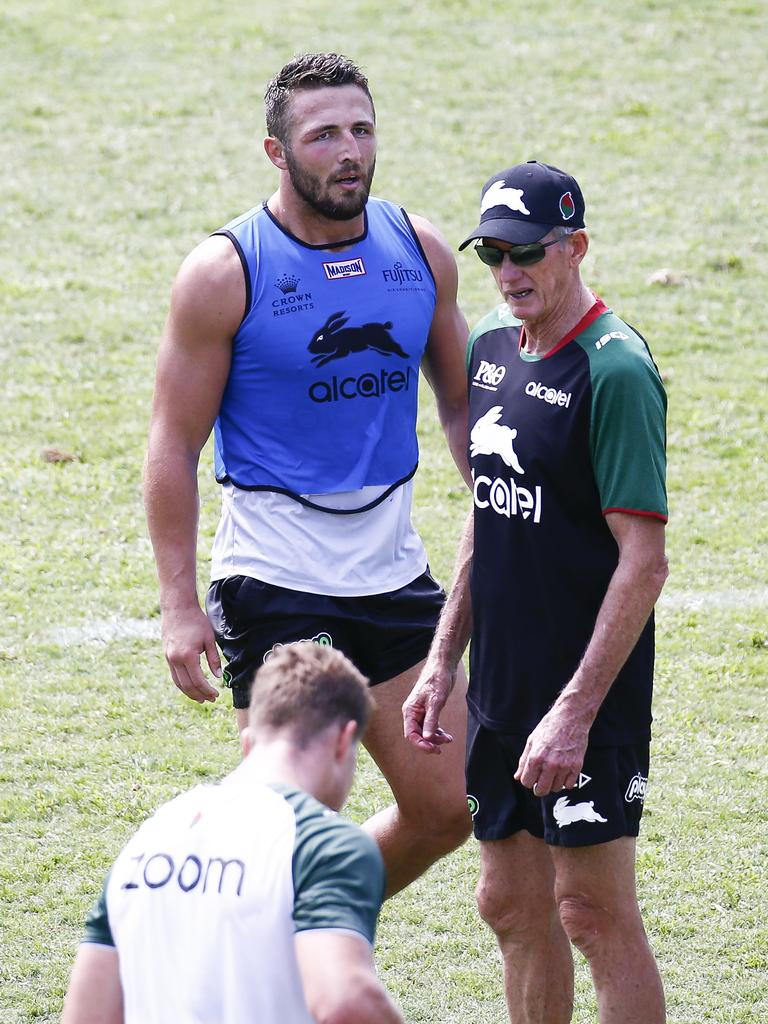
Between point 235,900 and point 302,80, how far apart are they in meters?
2.76

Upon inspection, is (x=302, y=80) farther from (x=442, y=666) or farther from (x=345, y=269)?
(x=442, y=666)

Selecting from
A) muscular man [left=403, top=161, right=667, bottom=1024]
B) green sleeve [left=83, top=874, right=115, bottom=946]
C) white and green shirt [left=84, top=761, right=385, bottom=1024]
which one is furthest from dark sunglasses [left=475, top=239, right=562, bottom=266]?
green sleeve [left=83, top=874, right=115, bottom=946]

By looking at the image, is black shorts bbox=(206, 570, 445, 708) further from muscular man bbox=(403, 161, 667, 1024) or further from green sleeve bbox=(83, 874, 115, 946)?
green sleeve bbox=(83, 874, 115, 946)

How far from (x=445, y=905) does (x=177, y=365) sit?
2.02m

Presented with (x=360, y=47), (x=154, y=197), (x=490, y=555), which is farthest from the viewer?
(x=360, y=47)

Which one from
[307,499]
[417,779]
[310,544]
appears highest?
[307,499]

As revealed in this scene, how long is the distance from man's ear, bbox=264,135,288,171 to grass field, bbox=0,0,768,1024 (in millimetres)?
2412

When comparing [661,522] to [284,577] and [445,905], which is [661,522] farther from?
[445,905]

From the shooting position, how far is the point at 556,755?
12.4 ft

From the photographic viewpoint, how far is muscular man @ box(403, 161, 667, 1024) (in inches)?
150

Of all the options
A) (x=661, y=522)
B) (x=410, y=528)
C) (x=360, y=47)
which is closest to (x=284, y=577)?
(x=410, y=528)

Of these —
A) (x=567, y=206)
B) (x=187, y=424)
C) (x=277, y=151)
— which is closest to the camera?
(x=567, y=206)

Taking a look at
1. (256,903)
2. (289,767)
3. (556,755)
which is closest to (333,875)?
(256,903)

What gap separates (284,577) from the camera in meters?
4.65
